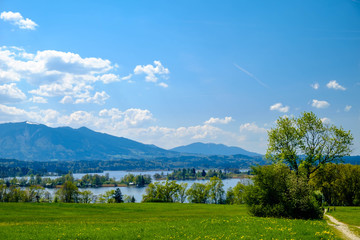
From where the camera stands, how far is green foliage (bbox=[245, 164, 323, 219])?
35781 mm

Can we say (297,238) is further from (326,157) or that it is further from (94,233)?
(326,157)

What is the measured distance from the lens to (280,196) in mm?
37031

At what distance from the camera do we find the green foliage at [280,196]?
35781 millimetres

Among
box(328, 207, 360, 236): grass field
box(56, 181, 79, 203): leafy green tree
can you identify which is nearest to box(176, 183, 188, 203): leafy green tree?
box(56, 181, 79, 203): leafy green tree

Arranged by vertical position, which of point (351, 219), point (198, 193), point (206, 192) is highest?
point (351, 219)

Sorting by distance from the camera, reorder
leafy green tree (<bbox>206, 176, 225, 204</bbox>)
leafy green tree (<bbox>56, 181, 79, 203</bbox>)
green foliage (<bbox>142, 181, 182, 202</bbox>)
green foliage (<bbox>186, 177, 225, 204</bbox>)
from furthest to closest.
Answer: leafy green tree (<bbox>206, 176, 225, 204</bbox>)
green foliage (<bbox>186, 177, 225, 204</bbox>)
leafy green tree (<bbox>56, 181, 79, 203</bbox>)
green foliage (<bbox>142, 181, 182, 202</bbox>)

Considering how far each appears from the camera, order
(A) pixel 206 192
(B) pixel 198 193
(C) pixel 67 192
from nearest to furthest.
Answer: (C) pixel 67 192 → (B) pixel 198 193 → (A) pixel 206 192

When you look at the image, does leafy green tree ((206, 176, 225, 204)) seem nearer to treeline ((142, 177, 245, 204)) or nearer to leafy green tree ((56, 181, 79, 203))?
treeline ((142, 177, 245, 204))

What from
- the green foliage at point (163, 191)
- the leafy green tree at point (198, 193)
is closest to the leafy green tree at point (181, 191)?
the leafy green tree at point (198, 193)

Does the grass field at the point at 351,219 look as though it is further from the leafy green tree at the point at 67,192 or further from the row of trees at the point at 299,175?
the leafy green tree at the point at 67,192

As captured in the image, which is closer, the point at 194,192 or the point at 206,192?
the point at 194,192

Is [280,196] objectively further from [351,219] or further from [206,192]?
[206,192]

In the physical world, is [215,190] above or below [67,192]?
above

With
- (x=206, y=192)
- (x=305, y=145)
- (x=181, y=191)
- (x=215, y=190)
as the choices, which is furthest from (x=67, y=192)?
(x=305, y=145)
